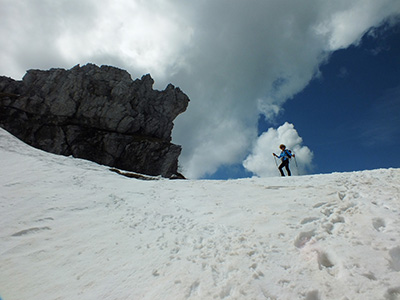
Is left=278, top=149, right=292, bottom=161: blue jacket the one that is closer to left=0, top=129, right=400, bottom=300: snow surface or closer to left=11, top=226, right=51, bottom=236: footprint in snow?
left=0, top=129, right=400, bottom=300: snow surface

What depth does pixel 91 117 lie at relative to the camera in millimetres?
56875

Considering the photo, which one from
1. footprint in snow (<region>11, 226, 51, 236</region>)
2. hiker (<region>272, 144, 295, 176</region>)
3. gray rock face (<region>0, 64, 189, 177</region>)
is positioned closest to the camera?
footprint in snow (<region>11, 226, 51, 236</region>)

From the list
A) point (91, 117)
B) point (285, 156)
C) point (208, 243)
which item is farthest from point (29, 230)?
point (91, 117)

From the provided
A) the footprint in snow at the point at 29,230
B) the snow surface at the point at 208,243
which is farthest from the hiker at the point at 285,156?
the footprint in snow at the point at 29,230

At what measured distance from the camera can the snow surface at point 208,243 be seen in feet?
13.1

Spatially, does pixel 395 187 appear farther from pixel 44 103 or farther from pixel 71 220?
pixel 44 103

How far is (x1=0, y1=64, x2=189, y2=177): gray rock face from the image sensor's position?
5312cm

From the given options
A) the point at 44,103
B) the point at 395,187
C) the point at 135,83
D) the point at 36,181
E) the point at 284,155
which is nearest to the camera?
the point at 395,187

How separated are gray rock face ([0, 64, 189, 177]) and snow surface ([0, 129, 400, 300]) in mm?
48261

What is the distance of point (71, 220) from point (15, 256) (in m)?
1.98

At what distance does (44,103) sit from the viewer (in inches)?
2175

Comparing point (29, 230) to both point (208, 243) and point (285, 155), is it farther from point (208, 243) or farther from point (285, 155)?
point (285, 155)

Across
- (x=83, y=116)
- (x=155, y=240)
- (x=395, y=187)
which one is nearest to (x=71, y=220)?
(x=155, y=240)

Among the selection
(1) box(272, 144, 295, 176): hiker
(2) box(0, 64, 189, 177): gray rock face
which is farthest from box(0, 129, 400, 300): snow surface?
(2) box(0, 64, 189, 177): gray rock face
